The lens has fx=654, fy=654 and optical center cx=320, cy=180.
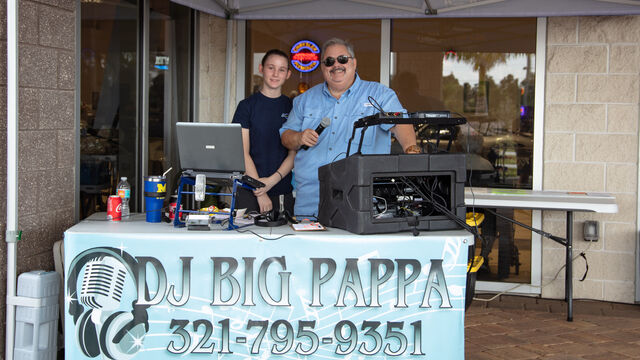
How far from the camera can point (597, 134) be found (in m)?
5.05

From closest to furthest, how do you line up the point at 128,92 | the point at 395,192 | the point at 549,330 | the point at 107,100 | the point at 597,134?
1. the point at 395,192
2. the point at 107,100
3. the point at 549,330
4. the point at 128,92
5. the point at 597,134

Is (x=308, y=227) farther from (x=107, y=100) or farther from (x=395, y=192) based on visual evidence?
(x=107, y=100)

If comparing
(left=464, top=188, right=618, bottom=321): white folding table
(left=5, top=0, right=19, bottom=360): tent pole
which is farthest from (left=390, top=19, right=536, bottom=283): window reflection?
(left=5, top=0, right=19, bottom=360): tent pole

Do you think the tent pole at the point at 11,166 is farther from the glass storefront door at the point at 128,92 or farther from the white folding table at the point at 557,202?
the white folding table at the point at 557,202

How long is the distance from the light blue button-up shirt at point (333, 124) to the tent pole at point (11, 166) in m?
1.37

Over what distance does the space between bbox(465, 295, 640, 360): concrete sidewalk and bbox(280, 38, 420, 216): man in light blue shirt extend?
Answer: 139 cm

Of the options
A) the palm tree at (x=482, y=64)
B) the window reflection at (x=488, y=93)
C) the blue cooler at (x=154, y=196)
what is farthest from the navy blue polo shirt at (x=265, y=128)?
the palm tree at (x=482, y=64)

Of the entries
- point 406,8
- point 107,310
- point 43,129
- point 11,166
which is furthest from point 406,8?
point 107,310

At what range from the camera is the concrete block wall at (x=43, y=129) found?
9.75 feet

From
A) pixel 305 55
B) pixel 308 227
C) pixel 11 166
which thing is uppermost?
pixel 305 55

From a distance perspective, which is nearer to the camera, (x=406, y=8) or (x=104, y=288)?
(x=104, y=288)

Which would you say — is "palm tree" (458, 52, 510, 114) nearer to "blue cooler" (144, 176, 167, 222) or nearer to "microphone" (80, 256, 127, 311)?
"blue cooler" (144, 176, 167, 222)

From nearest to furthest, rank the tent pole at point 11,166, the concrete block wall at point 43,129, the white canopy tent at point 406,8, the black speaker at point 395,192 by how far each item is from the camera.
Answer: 1. the black speaker at point 395,192
2. the tent pole at point 11,166
3. the concrete block wall at point 43,129
4. the white canopy tent at point 406,8

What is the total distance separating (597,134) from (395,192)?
2866 millimetres
